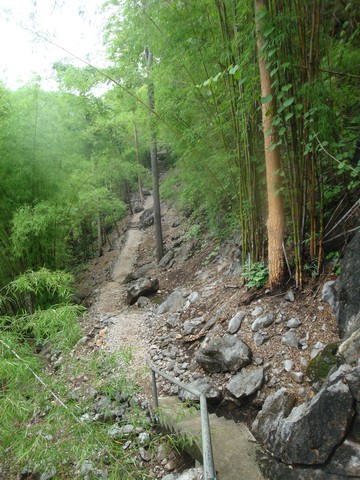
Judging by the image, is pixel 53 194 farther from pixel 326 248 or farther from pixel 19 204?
pixel 326 248

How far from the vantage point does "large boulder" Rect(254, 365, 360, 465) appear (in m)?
1.47

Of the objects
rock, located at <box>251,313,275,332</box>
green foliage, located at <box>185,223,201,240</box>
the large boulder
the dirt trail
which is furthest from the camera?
green foliage, located at <box>185,223,201,240</box>

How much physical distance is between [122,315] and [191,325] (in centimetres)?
214

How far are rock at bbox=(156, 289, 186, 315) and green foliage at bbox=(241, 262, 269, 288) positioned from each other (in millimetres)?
1727

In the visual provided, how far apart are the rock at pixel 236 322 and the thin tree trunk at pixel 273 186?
0.48 meters

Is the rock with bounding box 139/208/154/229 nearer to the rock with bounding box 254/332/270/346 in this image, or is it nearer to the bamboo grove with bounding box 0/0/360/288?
the bamboo grove with bounding box 0/0/360/288

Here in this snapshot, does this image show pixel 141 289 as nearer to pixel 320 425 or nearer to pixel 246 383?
pixel 246 383

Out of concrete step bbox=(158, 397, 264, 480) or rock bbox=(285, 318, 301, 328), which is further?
rock bbox=(285, 318, 301, 328)

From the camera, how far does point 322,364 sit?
→ 79.7 inches

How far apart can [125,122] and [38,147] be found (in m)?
6.07

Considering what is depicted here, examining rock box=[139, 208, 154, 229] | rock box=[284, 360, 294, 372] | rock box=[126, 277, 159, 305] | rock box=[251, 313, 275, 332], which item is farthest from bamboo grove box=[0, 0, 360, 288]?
rock box=[139, 208, 154, 229]

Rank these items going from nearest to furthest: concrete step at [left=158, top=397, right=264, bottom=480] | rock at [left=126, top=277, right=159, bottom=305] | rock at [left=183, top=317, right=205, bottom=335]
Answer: concrete step at [left=158, top=397, right=264, bottom=480]
rock at [left=183, top=317, right=205, bottom=335]
rock at [left=126, top=277, right=159, bottom=305]

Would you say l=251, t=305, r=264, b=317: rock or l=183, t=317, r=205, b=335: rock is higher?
l=251, t=305, r=264, b=317: rock

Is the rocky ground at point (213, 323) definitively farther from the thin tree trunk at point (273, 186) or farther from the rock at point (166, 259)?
the thin tree trunk at point (273, 186)
